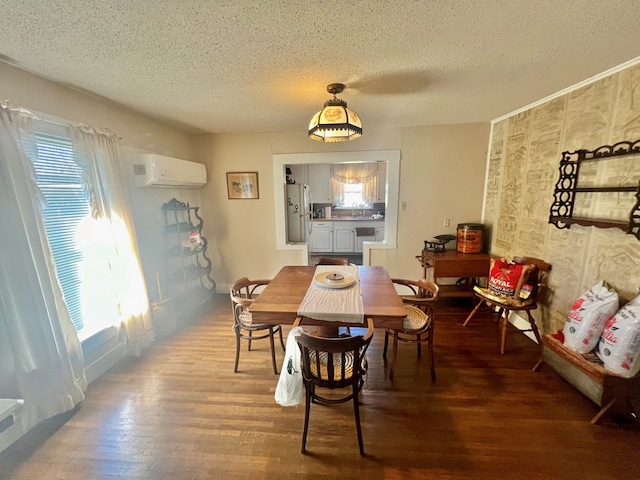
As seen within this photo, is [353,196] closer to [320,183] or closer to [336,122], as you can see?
[320,183]

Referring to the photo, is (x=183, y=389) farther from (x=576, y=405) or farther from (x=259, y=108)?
(x=576, y=405)

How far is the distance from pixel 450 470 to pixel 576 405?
1.16m

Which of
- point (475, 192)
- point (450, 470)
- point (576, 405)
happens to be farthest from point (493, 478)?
point (475, 192)

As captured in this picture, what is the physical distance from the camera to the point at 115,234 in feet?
7.41

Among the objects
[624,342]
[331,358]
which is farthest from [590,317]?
[331,358]

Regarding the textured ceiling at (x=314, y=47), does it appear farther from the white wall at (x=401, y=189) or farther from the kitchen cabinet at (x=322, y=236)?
the kitchen cabinet at (x=322, y=236)

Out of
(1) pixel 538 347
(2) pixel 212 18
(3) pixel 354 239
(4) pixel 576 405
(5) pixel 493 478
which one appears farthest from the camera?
(3) pixel 354 239

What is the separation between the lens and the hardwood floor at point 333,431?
1418mm

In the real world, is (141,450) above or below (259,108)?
below

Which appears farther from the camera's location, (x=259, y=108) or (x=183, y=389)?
(x=259, y=108)

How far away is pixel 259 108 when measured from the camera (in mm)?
2525

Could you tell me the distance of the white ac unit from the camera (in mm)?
2561

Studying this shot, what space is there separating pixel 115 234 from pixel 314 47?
2197 millimetres

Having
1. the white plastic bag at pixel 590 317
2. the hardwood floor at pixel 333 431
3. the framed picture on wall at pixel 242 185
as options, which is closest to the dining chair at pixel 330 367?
the hardwood floor at pixel 333 431
